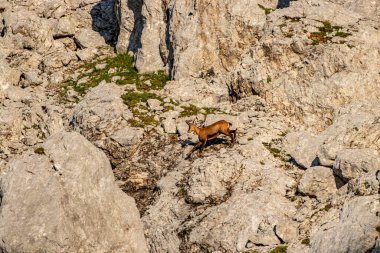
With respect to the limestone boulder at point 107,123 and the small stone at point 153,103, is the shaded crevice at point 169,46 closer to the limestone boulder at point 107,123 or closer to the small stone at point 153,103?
the small stone at point 153,103

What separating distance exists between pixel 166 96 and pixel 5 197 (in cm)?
1195

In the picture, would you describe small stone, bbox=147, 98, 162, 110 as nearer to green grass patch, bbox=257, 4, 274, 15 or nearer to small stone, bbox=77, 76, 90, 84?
small stone, bbox=77, 76, 90, 84

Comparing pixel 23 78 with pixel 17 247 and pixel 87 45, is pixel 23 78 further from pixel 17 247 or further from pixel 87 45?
pixel 17 247

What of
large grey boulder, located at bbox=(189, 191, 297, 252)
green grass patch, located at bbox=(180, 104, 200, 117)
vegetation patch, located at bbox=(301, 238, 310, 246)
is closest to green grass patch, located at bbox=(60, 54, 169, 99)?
green grass patch, located at bbox=(180, 104, 200, 117)

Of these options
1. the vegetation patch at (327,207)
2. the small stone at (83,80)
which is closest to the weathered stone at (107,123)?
the small stone at (83,80)

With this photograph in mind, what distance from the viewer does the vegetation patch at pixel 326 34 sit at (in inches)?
1272

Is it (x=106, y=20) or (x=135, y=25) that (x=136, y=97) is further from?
(x=106, y=20)

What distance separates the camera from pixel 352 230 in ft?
68.1

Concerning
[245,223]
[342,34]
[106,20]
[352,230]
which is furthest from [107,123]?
[106,20]

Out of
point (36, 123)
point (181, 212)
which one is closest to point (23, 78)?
point (36, 123)

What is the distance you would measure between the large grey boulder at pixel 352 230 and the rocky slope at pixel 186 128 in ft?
0.18

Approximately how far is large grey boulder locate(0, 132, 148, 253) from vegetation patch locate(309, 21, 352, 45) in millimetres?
13558

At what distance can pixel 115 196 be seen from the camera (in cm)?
2709

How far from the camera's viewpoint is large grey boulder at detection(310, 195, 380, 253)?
1991 cm
